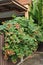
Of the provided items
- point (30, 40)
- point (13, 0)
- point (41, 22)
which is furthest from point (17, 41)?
point (41, 22)

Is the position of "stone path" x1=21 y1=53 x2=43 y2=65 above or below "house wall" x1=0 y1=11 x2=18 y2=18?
below

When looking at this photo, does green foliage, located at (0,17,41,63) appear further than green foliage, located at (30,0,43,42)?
No

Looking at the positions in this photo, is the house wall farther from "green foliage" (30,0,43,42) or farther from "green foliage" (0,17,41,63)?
"green foliage" (0,17,41,63)

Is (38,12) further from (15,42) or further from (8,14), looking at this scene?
(15,42)

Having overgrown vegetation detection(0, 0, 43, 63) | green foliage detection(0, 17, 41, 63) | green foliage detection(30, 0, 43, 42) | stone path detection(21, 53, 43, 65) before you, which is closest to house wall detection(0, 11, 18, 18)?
green foliage detection(30, 0, 43, 42)

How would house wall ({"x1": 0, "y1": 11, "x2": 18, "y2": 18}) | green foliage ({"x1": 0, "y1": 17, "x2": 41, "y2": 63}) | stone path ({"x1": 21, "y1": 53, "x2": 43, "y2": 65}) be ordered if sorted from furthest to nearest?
house wall ({"x1": 0, "y1": 11, "x2": 18, "y2": 18}) → stone path ({"x1": 21, "y1": 53, "x2": 43, "y2": 65}) → green foliage ({"x1": 0, "y1": 17, "x2": 41, "y2": 63})

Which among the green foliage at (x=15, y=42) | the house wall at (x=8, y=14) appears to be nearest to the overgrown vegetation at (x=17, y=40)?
the green foliage at (x=15, y=42)

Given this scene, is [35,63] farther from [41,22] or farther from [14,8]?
[14,8]

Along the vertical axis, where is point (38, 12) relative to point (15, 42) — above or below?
above

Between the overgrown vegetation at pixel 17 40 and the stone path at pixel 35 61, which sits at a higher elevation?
the overgrown vegetation at pixel 17 40

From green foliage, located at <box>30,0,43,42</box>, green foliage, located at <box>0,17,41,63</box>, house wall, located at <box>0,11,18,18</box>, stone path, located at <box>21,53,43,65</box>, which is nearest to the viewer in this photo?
green foliage, located at <box>0,17,41,63</box>

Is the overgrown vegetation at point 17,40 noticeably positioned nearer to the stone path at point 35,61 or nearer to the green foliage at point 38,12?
the stone path at point 35,61

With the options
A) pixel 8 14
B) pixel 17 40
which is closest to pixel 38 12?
pixel 8 14

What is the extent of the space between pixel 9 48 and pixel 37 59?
8.02 feet
